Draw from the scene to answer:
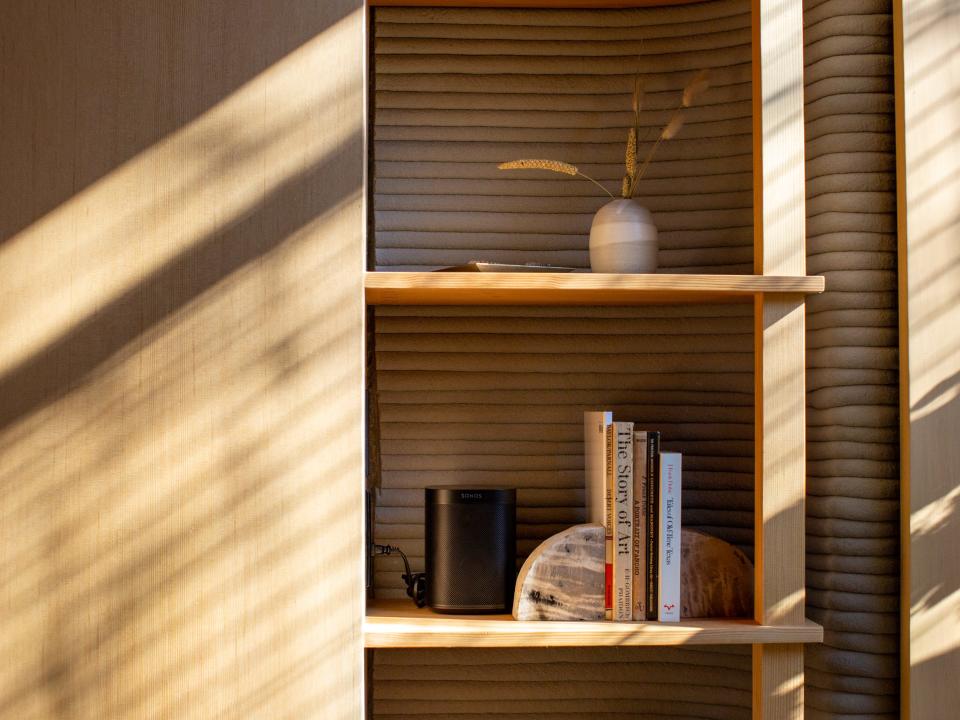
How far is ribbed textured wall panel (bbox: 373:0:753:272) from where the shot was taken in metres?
1.66

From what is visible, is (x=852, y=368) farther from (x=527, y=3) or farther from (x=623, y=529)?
(x=527, y=3)

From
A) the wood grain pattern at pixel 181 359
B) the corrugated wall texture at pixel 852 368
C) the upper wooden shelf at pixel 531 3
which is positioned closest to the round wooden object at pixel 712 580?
the corrugated wall texture at pixel 852 368

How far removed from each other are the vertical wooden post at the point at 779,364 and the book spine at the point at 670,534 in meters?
0.12

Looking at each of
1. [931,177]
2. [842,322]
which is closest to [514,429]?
[842,322]

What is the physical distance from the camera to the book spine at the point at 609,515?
4.42 feet

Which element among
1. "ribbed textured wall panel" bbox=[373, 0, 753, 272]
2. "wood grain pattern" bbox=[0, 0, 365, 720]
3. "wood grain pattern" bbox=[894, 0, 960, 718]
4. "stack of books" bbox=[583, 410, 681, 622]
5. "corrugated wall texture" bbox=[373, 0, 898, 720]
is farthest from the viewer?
"ribbed textured wall panel" bbox=[373, 0, 753, 272]

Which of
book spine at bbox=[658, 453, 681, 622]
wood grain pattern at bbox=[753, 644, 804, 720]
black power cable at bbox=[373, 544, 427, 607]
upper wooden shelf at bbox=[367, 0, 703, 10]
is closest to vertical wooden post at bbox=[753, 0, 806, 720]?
wood grain pattern at bbox=[753, 644, 804, 720]

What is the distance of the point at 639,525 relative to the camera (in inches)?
53.4

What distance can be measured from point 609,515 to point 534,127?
75 centimetres

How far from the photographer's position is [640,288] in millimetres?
1293

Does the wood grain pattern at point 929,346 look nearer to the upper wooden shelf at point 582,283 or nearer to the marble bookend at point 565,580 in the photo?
the upper wooden shelf at point 582,283

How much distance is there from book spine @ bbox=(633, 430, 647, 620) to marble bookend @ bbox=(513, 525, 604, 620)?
0.05 meters

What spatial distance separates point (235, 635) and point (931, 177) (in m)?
1.31

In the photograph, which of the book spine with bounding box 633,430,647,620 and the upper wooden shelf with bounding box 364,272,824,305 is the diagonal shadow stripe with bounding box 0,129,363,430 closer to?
the upper wooden shelf with bounding box 364,272,824,305
